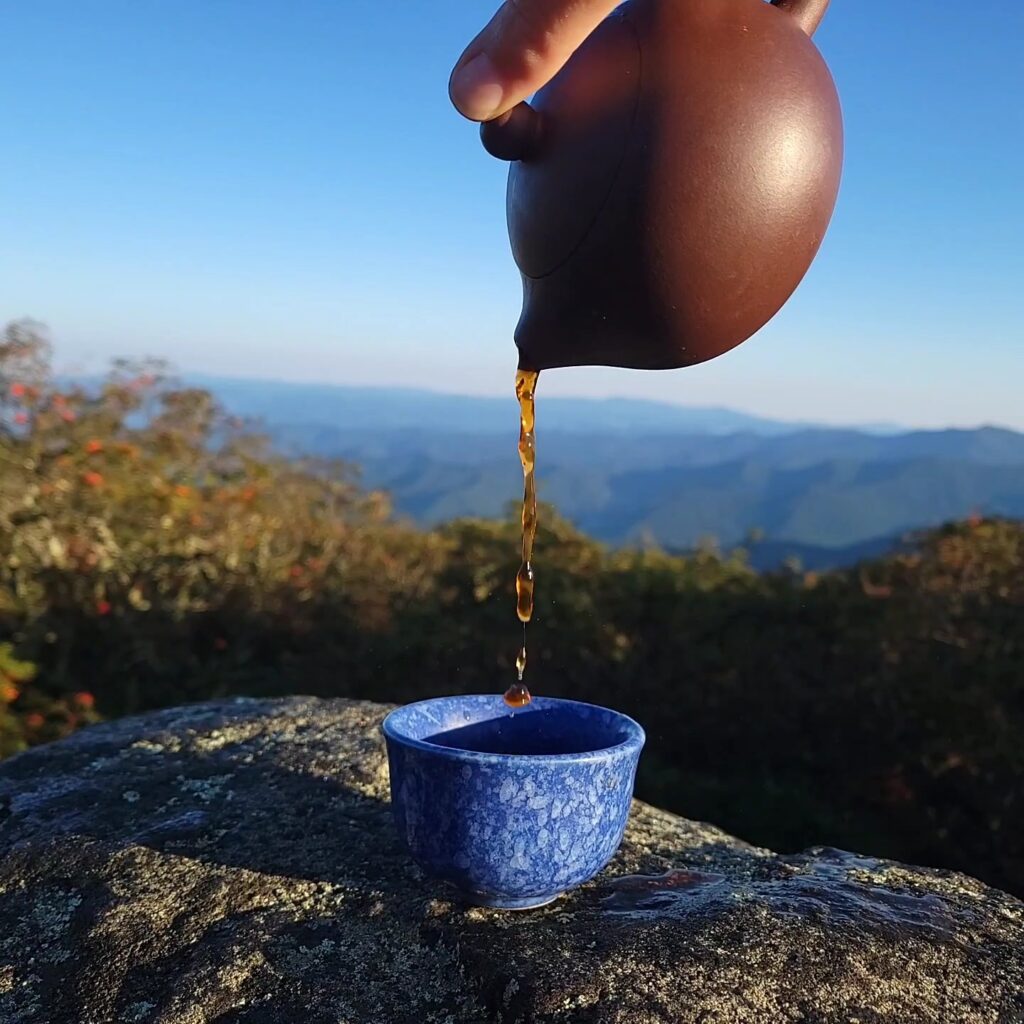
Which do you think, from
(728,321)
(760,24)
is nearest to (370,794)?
(728,321)

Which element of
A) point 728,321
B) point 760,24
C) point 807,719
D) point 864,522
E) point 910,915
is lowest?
point 864,522

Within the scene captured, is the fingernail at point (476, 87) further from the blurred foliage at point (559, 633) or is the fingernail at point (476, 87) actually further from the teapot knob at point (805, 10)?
the blurred foliage at point (559, 633)

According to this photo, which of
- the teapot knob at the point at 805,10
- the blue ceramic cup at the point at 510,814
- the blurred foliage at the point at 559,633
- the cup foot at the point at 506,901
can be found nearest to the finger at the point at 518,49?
the teapot knob at the point at 805,10

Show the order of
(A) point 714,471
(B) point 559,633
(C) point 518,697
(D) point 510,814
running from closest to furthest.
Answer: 1. (D) point 510,814
2. (C) point 518,697
3. (B) point 559,633
4. (A) point 714,471

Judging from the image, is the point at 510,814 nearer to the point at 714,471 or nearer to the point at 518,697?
the point at 518,697

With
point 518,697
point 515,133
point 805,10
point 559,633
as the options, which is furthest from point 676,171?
point 559,633

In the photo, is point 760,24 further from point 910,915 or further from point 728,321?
point 910,915
